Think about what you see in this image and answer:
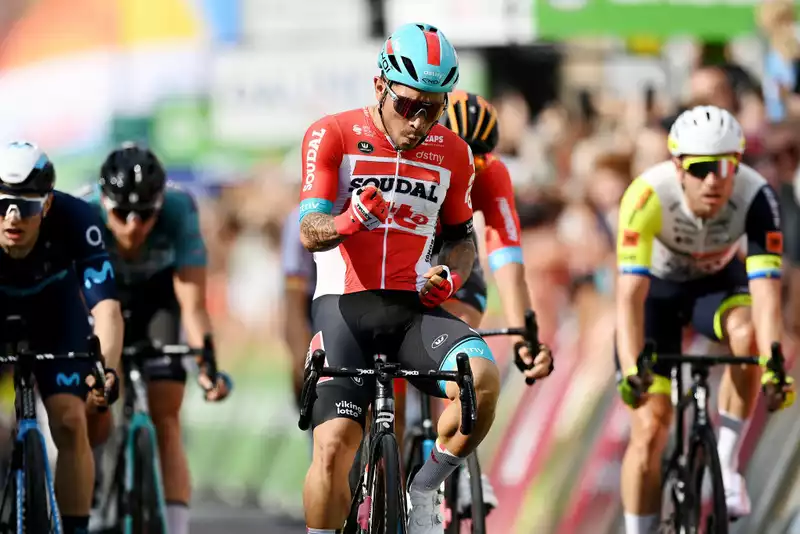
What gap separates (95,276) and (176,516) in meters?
1.95

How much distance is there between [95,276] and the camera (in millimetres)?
9672

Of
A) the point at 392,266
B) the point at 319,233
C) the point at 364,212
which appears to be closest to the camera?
the point at 364,212

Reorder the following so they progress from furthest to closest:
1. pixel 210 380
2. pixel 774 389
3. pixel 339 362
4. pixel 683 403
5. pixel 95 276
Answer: pixel 210 380
pixel 683 403
pixel 95 276
pixel 774 389
pixel 339 362

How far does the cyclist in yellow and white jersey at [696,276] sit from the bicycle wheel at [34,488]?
9.86ft

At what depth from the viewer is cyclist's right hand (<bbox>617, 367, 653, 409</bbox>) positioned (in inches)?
381

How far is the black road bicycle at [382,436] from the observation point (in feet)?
26.1

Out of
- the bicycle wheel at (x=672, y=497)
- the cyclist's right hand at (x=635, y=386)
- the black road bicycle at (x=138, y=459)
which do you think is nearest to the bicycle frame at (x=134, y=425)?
the black road bicycle at (x=138, y=459)

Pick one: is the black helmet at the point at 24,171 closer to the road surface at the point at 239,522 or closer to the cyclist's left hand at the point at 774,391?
the cyclist's left hand at the point at 774,391

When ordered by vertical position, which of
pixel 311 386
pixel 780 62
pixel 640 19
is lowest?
pixel 311 386

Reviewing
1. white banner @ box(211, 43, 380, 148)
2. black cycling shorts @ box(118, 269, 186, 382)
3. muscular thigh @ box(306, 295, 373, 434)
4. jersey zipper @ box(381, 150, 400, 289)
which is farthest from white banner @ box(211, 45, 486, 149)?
muscular thigh @ box(306, 295, 373, 434)

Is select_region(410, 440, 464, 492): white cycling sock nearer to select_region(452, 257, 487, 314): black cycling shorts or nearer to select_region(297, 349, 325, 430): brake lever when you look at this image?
select_region(297, 349, 325, 430): brake lever

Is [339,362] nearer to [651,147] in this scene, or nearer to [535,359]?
[535,359]

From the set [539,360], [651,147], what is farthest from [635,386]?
[651,147]

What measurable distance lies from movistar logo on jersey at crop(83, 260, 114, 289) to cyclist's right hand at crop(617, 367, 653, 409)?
273 cm
